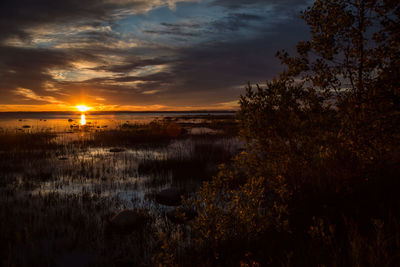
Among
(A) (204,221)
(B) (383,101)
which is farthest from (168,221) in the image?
(B) (383,101)

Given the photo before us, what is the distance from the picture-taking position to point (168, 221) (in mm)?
7832

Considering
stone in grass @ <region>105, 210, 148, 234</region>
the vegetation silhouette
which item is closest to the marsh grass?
stone in grass @ <region>105, 210, 148, 234</region>

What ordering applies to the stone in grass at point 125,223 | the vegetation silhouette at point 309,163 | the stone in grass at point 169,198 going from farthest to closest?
the stone in grass at point 169,198
the stone in grass at point 125,223
the vegetation silhouette at point 309,163

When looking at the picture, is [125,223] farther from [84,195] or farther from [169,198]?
[84,195]

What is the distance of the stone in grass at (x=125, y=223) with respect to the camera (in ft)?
23.8

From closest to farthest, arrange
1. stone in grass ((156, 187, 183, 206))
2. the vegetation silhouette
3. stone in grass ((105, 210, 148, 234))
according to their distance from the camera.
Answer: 1. the vegetation silhouette
2. stone in grass ((105, 210, 148, 234))
3. stone in grass ((156, 187, 183, 206))

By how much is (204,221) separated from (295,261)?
75.8 inches

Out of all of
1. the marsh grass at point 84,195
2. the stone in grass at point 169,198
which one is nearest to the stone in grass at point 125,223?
the marsh grass at point 84,195

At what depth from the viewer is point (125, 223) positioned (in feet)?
24.5

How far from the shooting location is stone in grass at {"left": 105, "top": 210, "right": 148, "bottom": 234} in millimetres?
7246

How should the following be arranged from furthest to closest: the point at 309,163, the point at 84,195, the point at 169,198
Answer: the point at 84,195 < the point at 169,198 < the point at 309,163

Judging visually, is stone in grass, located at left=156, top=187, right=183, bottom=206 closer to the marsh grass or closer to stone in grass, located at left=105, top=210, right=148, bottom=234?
the marsh grass

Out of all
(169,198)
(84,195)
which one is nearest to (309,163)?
(169,198)

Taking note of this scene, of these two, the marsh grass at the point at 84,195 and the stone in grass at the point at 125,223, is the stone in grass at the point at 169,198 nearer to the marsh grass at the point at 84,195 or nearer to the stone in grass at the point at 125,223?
the marsh grass at the point at 84,195
